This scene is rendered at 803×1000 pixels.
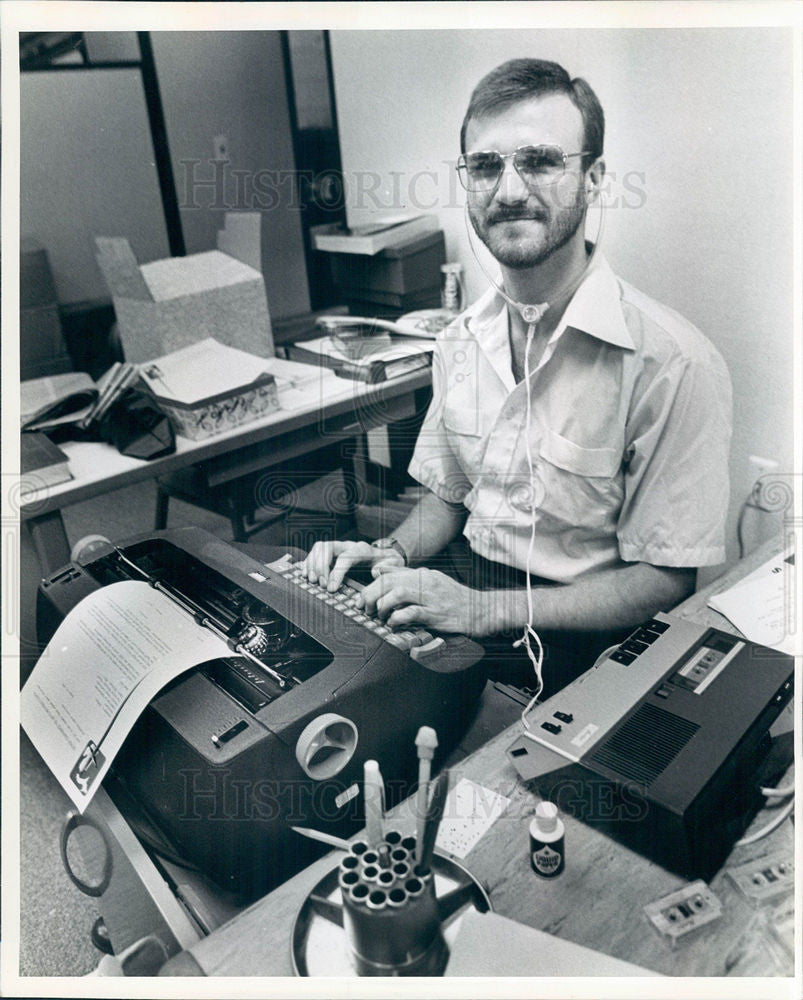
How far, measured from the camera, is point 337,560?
104 cm

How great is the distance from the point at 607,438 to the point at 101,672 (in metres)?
0.73

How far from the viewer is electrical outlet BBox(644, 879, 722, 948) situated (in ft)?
2.15

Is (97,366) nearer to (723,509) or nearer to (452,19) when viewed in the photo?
(452,19)

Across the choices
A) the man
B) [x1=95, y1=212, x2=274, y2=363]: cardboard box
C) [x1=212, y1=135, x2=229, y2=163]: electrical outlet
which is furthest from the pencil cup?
[x1=212, y1=135, x2=229, y2=163]: electrical outlet

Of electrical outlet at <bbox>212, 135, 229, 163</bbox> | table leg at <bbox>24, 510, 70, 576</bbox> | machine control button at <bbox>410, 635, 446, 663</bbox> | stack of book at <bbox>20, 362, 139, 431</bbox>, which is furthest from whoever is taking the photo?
electrical outlet at <bbox>212, 135, 229, 163</bbox>

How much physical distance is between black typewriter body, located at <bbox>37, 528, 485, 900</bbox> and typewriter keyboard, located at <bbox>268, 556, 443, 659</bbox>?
12 millimetres

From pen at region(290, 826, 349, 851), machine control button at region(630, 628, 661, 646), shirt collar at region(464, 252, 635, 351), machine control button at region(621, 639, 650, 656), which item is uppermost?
shirt collar at region(464, 252, 635, 351)

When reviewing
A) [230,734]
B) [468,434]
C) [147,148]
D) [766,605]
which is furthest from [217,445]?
[147,148]

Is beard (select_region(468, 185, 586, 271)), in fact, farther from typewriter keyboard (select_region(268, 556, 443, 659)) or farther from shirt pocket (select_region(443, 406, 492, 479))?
typewriter keyboard (select_region(268, 556, 443, 659))

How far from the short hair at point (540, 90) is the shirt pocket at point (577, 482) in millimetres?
382

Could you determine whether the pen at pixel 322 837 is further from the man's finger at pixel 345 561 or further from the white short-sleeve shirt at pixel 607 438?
the white short-sleeve shirt at pixel 607 438

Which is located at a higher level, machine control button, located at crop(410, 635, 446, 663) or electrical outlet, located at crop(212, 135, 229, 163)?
electrical outlet, located at crop(212, 135, 229, 163)

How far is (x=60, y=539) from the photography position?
1389 millimetres

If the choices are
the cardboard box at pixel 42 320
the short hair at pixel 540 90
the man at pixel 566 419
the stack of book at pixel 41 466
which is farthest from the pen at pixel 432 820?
the cardboard box at pixel 42 320
